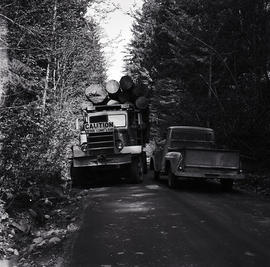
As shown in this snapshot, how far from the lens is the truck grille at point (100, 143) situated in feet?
50.6

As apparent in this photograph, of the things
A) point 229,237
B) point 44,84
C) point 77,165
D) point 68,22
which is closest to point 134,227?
point 229,237

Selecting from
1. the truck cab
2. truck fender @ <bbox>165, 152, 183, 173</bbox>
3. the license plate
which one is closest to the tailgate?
truck fender @ <bbox>165, 152, 183, 173</bbox>

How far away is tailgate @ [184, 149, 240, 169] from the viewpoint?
13.0m

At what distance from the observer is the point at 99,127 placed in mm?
15734

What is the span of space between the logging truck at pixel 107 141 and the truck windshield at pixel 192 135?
1.39 meters

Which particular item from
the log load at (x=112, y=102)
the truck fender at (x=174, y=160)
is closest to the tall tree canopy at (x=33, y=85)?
the log load at (x=112, y=102)

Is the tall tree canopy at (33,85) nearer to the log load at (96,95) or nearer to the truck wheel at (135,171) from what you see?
the log load at (96,95)

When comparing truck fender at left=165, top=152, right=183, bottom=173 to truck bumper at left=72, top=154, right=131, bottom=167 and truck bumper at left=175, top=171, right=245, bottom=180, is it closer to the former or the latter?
truck bumper at left=175, top=171, right=245, bottom=180

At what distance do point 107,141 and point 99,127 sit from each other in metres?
0.63

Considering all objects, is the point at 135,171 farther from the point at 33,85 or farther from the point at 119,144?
the point at 33,85

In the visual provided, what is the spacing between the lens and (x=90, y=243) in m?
7.32

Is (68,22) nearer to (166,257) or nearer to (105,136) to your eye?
(105,136)

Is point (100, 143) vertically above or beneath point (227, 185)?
above

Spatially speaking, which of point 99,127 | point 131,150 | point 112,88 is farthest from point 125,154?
point 112,88
